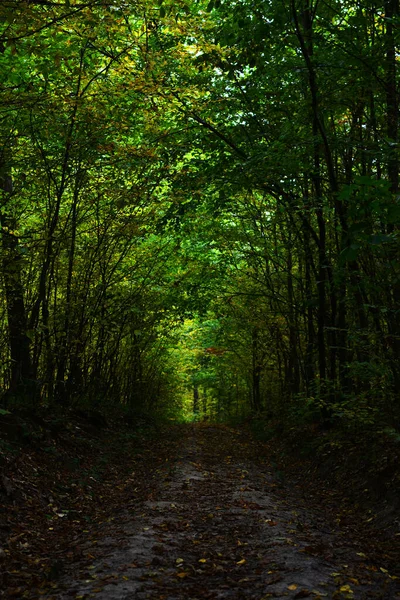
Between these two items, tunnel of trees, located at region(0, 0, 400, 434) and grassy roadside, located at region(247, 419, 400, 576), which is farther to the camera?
tunnel of trees, located at region(0, 0, 400, 434)

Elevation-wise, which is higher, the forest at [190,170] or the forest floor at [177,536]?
the forest at [190,170]

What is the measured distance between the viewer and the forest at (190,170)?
21.8 ft

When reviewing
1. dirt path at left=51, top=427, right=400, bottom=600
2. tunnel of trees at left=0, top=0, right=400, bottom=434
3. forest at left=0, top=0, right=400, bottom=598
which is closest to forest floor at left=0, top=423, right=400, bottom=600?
dirt path at left=51, top=427, right=400, bottom=600

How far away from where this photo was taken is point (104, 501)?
6.89 metres

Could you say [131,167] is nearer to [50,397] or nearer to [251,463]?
[50,397]

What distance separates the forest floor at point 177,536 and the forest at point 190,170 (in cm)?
86

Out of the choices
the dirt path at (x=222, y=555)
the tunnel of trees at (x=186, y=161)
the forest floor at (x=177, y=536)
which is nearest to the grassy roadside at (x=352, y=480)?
the forest floor at (x=177, y=536)

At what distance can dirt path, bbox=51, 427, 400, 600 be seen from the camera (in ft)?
11.5

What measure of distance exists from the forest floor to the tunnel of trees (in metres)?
1.72

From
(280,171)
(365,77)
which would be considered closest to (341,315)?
(280,171)

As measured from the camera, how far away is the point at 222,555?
435 cm

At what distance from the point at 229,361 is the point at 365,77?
18.6 meters

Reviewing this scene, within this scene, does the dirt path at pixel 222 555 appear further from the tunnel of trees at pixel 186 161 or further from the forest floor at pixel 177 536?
the tunnel of trees at pixel 186 161

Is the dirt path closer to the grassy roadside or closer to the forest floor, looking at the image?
the forest floor
